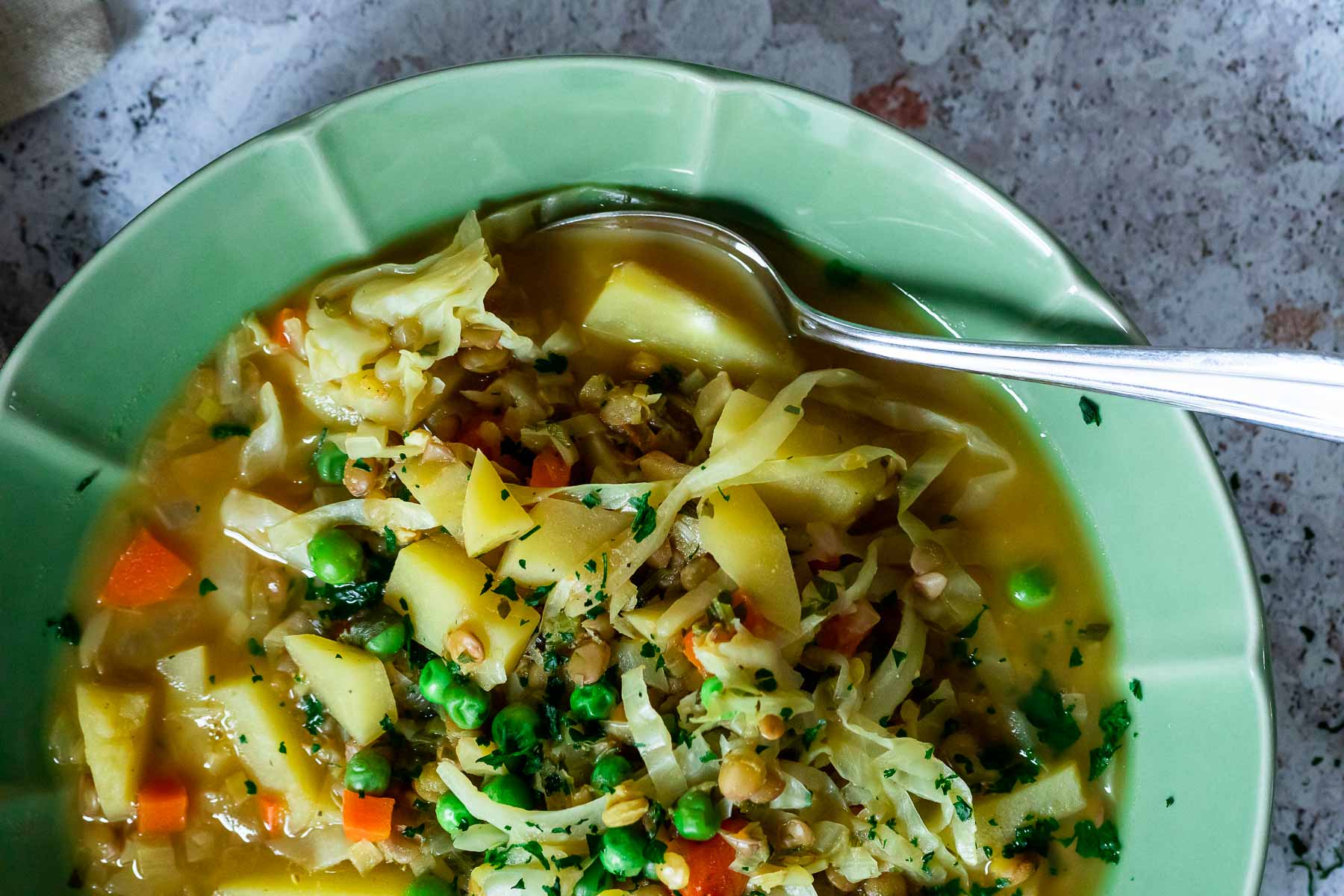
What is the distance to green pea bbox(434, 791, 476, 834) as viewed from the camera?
3.46 metres

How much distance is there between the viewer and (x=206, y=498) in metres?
3.77

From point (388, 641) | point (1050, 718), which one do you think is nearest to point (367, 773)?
point (388, 641)

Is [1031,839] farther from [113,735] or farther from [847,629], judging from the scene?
[113,735]

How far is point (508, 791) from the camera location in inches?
132

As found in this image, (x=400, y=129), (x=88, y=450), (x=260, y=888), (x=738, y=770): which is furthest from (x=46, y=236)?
(x=738, y=770)

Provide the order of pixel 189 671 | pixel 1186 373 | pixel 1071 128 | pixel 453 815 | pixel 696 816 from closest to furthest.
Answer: pixel 1186 373, pixel 696 816, pixel 453 815, pixel 189 671, pixel 1071 128

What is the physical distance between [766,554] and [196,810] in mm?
2283

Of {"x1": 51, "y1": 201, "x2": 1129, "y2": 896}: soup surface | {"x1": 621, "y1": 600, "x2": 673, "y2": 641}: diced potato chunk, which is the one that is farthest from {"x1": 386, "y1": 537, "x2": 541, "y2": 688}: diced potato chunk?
{"x1": 621, "y1": 600, "x2": 673, "y2": 641}: diced potato chunk

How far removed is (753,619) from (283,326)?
1974mm

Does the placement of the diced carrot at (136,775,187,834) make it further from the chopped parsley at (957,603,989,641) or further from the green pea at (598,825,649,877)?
the chopped parsley at (957,603,989,641)

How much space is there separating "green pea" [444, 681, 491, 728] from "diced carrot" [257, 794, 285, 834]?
816mm

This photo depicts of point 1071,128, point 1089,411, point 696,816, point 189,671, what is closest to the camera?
point 696,816

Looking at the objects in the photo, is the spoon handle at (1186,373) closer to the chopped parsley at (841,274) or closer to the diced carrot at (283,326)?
the chopped parsley at (841,274)

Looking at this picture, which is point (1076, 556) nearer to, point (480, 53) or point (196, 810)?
point (480, 53)
